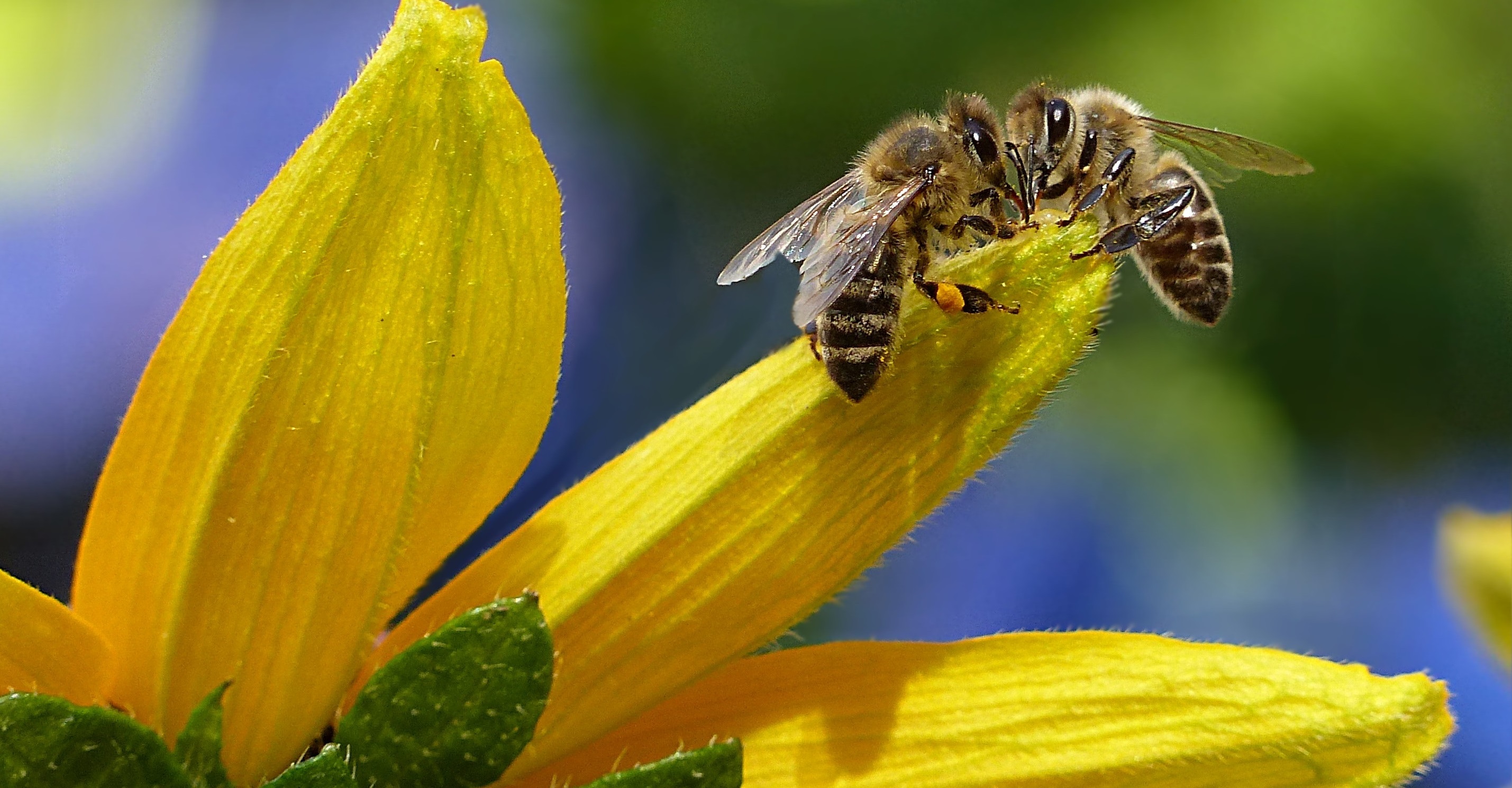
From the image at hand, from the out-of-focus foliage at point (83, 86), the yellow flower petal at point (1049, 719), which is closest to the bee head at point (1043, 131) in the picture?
the yellow flower petal at point (1049, 719)

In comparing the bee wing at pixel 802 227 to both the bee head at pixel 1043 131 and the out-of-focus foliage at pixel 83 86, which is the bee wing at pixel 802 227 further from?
the out-of-focus foliage at pixel 83 86

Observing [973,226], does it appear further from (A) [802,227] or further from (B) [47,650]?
(B) [47,650]

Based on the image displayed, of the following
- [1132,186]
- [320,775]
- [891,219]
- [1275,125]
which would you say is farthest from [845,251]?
[1275,125]

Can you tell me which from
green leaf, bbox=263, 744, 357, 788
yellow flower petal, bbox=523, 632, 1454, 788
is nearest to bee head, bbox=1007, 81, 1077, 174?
yellow flower petal, bbox=523, 632, 1454, 788

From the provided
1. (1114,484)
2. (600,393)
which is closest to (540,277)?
(600,393)

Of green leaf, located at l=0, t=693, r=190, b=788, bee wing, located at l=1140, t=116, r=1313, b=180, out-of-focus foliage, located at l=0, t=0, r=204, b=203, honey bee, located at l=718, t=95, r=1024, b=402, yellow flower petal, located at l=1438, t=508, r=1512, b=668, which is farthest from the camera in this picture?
out-of-focus foliage, located at l=0, t=0, r=204, b=203

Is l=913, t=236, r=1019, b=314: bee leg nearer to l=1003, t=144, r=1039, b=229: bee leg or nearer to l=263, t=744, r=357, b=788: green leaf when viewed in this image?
l=1003, t=144, r=1039, b=229: bee leg
